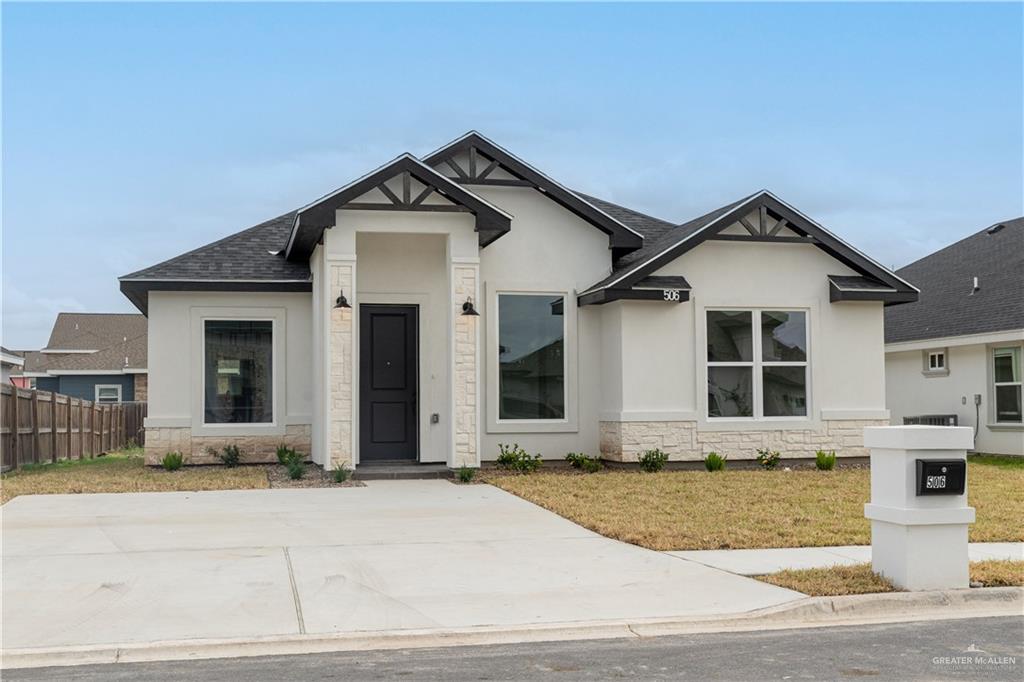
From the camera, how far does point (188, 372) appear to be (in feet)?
58.2

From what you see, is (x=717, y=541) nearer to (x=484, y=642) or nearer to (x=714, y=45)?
(x=484, y=642)

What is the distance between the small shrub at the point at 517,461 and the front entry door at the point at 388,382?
1.49 metres

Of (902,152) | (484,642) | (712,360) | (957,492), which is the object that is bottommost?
(484,642)

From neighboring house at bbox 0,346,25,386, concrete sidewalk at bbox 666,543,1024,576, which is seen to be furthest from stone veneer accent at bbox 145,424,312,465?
neighboring house at bbox 0,346,25,386

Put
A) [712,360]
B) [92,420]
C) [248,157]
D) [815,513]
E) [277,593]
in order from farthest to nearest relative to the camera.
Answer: [248,157] < [92,420] < [712,360] < [815,513] < [277,593]

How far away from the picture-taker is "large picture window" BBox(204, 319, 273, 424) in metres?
17.9

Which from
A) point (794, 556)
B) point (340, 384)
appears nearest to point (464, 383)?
point (340, 384)

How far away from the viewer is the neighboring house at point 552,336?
56.0 feet

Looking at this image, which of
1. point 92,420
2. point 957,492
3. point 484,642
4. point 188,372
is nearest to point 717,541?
point 957,492

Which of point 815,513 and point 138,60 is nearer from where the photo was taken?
point 815,513

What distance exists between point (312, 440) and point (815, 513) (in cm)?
933

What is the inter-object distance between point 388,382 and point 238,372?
2928 millimetres

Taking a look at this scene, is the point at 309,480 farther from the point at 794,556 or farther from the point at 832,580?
the point at 832,580

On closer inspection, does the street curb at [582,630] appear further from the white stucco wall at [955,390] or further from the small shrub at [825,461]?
the white stucco wall at [955,390]
